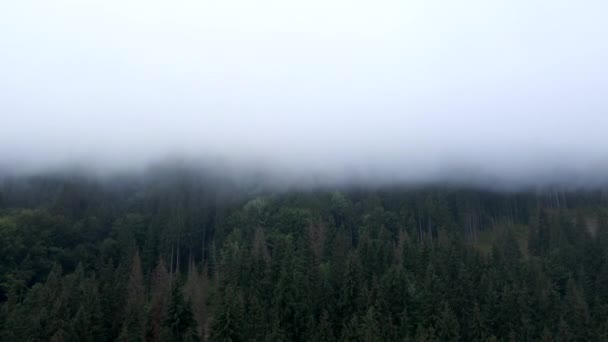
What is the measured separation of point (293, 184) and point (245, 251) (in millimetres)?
65653

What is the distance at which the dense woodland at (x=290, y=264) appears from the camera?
7406 cm

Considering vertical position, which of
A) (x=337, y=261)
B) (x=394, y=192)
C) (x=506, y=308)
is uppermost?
(x=394, y=192)

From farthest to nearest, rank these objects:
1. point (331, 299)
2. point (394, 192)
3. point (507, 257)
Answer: point (394, 192) < point (507, 257) < point (331, 299)

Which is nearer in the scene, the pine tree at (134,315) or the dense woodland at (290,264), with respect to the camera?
the pine tree at (134,315)

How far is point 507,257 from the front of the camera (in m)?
108

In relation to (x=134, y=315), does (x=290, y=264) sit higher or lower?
higher

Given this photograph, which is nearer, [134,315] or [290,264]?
[134,315]

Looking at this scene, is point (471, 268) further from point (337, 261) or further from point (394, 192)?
point (394, 192)

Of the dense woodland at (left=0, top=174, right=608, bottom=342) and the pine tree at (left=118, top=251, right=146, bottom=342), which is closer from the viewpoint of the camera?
the pine tree at (left=118, top=251, right=146, bottom=342)

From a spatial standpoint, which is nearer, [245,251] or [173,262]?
[245,251]

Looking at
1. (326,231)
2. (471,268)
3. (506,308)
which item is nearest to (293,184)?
(326,231)

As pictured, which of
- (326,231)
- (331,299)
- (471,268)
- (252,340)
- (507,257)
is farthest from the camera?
(326,231)

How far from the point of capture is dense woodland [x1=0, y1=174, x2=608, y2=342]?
74062 mm

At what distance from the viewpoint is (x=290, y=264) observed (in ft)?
305
